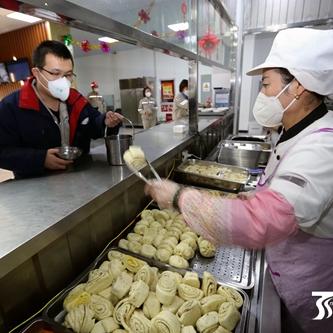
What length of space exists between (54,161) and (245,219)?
3.32 ft

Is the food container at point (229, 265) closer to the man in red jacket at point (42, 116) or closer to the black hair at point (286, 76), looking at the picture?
the man in red jacket at point (42, 116)

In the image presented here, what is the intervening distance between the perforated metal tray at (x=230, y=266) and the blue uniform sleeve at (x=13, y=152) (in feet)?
3.06

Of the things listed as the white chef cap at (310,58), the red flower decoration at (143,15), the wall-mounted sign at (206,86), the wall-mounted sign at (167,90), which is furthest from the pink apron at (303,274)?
the wall-mounted sign at (167,90)

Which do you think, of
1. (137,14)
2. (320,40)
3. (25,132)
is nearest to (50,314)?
(25,132)

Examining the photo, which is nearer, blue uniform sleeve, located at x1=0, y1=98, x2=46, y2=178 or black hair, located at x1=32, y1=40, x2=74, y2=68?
blue uniform sleeve, located at x1=0, y1=98, x2=46, y2=178

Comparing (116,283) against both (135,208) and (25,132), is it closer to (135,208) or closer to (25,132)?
(135,208)

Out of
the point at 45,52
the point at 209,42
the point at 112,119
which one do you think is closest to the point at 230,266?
the point at 112,119

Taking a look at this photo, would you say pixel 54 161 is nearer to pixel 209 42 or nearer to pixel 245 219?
pixel 245 219

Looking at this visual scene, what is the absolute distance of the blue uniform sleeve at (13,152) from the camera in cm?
121

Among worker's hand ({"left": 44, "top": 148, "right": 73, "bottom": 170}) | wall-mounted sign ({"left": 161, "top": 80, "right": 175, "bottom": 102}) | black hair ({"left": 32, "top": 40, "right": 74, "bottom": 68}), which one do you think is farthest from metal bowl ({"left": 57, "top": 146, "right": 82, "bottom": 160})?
wall-mounted sign ({"left": 161, "top": 80, "right": 175, "bottom": 102})

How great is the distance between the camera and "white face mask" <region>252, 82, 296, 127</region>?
1.06 metres

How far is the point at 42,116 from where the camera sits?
4.86 feet

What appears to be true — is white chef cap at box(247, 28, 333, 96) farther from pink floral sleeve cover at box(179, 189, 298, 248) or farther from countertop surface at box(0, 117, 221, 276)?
countertop surface at box(0, 117, 221, 276)

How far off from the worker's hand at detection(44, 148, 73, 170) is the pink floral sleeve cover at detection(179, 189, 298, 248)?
2.68 ft
